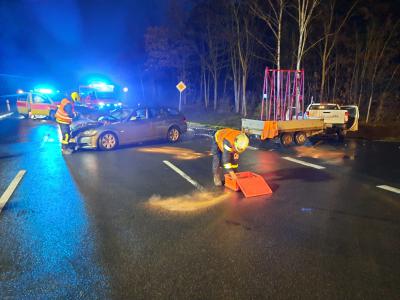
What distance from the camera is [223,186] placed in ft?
22.5

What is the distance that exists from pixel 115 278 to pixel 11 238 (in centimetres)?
195

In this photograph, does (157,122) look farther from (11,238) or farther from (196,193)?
(11,238)

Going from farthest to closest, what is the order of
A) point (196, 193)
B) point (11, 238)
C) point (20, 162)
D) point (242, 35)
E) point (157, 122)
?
point (242, 35) → point (157, 122) → point (20, 162) → point (196, 193) → point (11, 238)

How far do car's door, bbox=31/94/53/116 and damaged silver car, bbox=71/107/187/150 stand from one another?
10.9 metres

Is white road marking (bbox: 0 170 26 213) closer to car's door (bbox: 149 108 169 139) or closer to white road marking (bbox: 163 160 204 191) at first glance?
white road marking (bbox: 163 160 204 191)

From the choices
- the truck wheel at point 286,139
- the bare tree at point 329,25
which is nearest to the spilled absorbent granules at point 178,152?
the truck wheel at point 286,139

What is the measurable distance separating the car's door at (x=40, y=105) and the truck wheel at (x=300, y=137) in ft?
54.0

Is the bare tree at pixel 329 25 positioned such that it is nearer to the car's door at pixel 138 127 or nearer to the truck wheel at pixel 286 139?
the truck wheel at pixel 286 139

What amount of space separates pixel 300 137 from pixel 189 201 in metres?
7.69

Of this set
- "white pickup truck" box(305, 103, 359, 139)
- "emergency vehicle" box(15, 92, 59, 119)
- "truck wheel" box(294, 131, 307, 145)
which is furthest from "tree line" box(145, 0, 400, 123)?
"emergency vehicle" box(15, 92, 59, 119)

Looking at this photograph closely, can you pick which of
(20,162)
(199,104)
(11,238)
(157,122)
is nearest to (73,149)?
(20,162)

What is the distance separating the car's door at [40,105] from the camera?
21531 mm

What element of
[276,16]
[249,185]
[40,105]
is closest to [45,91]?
[40,105]

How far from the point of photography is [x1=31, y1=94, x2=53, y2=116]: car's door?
848 inches
